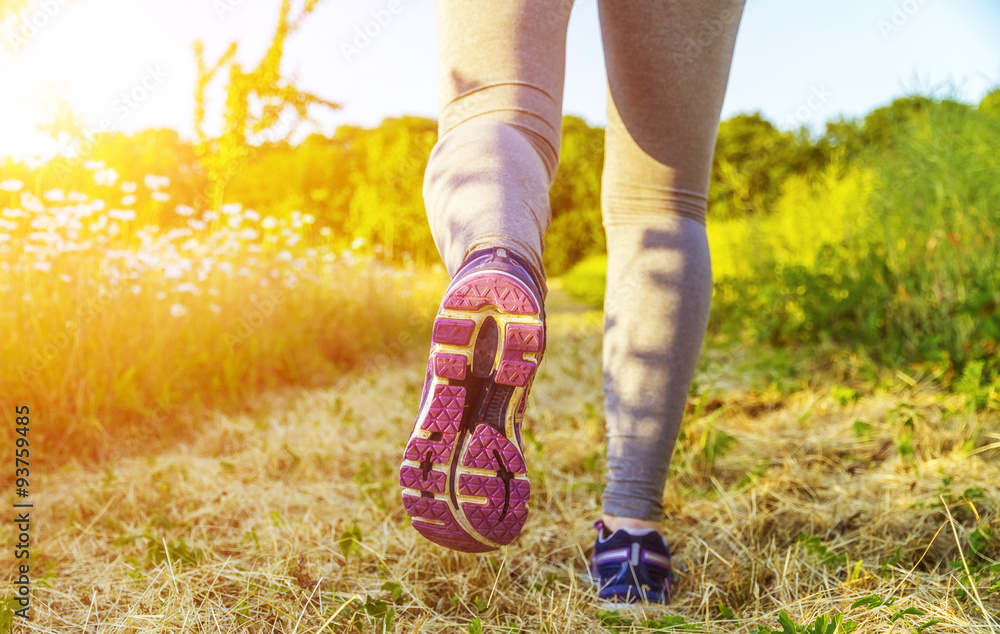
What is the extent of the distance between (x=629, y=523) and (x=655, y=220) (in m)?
0.56

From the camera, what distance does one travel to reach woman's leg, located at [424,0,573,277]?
88 centimetres

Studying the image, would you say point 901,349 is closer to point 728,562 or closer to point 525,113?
point 728,562

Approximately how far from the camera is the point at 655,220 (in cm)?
127

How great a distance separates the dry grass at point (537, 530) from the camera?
986mm

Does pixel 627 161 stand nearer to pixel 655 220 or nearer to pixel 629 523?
pixel 655 220

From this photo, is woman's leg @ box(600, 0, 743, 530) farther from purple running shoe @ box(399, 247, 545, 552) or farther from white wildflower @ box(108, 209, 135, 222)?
white wildflower @ box(108, 209, 135, 222)

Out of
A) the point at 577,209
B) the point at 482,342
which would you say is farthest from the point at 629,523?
the point at 577,209

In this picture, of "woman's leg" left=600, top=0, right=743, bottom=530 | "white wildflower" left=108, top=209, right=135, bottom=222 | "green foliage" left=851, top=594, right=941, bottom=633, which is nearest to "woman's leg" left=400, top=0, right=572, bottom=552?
"woman's leg" left=600, top=0, right=743, bottom=530

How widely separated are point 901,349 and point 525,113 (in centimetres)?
248

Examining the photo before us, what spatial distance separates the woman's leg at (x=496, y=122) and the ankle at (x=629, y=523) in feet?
1.77

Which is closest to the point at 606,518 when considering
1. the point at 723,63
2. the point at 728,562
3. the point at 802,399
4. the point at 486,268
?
the point at 728,562

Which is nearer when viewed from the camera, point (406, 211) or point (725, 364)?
point (725, 364)

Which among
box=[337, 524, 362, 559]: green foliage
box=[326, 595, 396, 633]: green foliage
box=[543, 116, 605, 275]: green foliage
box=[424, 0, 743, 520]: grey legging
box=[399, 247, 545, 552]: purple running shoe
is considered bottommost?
box=[326, 595, 396, 633]: green foliage

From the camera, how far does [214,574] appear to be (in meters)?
1.08
